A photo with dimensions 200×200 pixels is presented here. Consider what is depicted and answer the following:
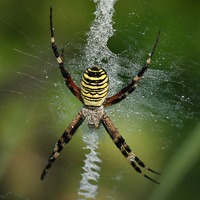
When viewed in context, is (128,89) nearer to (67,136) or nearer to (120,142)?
(120,142)

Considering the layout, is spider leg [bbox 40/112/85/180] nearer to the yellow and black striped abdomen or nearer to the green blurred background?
the green blurred background

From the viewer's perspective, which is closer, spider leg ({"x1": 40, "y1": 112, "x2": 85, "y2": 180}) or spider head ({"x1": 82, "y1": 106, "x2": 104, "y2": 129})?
spider head ({"x1": 82, "y1": 106, "x2": 104, "y2": 129})

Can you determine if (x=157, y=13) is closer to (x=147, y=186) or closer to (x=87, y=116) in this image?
(x=87, y=116)

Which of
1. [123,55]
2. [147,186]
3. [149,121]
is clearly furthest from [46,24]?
[147,186]

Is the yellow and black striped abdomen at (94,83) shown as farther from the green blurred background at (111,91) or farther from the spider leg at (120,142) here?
the spider leg at (120,142)

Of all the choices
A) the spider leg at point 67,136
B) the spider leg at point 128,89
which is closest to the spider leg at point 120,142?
the spider leg at point 67,136

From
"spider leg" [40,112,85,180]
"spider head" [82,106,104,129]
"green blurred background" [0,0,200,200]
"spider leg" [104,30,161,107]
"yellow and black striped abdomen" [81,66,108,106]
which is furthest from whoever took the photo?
"spider leg" [40,112,85,180]

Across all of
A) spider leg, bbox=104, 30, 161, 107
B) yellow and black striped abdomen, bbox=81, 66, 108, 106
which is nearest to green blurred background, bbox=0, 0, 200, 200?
spider leg, bbox=104, 30, 161, 107

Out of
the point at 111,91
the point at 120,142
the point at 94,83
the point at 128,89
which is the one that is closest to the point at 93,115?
the point at 111,91
